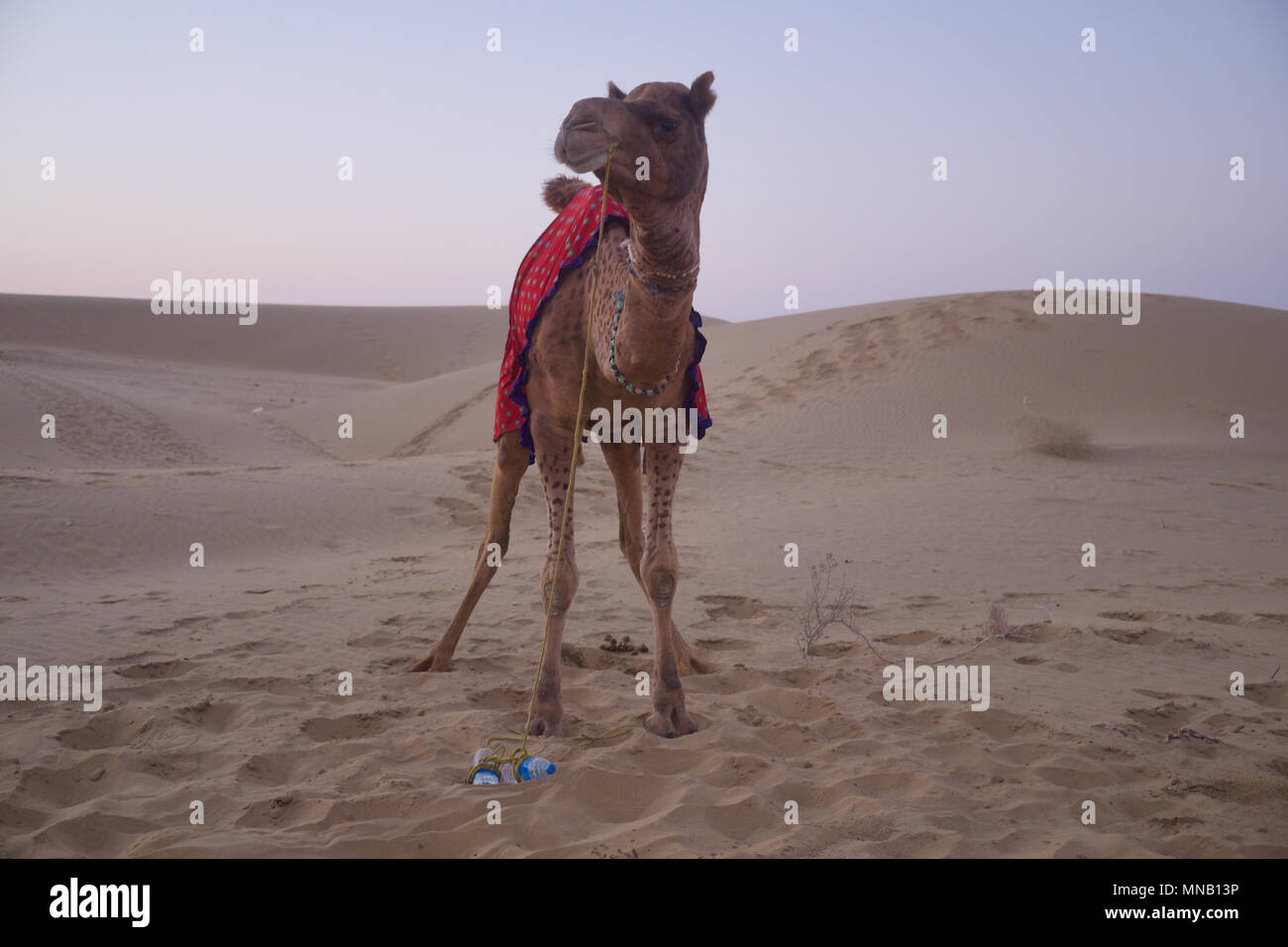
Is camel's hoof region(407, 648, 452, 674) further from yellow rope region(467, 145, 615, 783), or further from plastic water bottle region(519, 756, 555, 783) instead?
plastic water bottle region(519, 756, 555, 783)

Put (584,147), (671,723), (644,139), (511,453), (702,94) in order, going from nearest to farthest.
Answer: (584,147), (644,139), (702,94), (671,723), (511,453)

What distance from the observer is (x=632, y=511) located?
221 inches

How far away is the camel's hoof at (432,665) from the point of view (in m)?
5.65

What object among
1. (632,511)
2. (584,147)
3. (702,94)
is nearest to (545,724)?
(632,511)

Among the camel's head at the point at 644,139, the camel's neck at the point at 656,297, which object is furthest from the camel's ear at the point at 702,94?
the camel's neck at the point at 656,297

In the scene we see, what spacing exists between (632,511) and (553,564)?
1061mm

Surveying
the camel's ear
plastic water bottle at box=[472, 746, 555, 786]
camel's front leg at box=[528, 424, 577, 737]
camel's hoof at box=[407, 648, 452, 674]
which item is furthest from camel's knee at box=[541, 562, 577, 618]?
the camel's ear

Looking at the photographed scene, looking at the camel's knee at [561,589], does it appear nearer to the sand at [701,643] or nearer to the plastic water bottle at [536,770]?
the sand at [701,643]

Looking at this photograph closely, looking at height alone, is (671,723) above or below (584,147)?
below

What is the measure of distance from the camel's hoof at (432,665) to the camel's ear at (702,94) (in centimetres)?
357

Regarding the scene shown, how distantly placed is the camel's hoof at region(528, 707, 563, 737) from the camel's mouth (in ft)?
8.27

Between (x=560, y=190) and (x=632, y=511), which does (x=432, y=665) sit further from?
(x=560, y=190)
